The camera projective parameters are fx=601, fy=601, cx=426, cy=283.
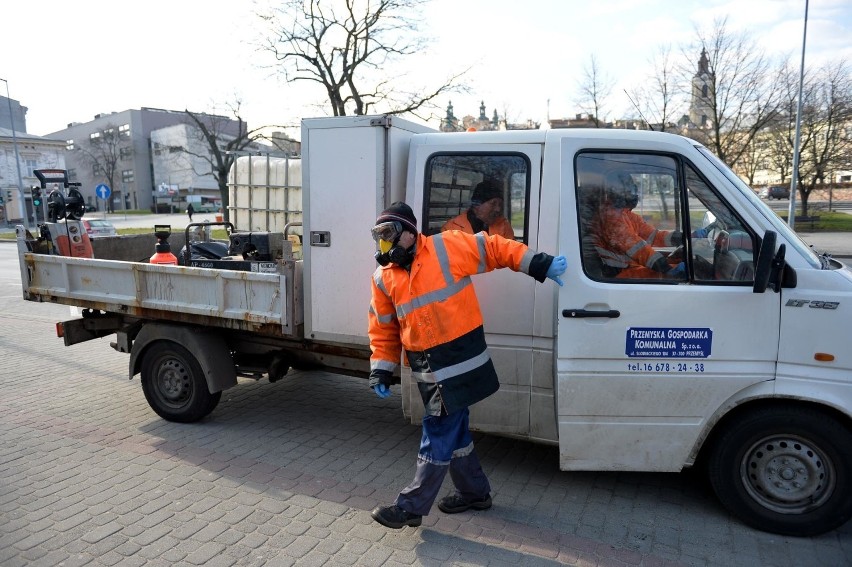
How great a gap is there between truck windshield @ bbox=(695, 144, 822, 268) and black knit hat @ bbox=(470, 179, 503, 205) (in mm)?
1177

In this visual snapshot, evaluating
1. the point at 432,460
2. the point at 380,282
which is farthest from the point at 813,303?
the point at 380,282

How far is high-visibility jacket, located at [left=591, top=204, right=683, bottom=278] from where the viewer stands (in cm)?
343

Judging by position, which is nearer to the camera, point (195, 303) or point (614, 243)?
point (614, 243)

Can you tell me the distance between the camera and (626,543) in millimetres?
3299

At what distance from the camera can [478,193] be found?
382 centimetres

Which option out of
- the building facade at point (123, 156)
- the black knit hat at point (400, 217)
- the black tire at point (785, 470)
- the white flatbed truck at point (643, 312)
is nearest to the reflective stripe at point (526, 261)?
the white flatbed truck at point (643, 312)

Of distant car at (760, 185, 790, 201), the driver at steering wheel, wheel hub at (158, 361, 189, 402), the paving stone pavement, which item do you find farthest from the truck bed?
distant car at (760, 185, 790, 201)

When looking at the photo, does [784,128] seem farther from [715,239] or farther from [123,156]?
[123,156]

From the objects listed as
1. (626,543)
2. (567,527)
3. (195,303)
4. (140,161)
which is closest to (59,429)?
(195,303)

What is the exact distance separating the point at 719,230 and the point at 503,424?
172 cm

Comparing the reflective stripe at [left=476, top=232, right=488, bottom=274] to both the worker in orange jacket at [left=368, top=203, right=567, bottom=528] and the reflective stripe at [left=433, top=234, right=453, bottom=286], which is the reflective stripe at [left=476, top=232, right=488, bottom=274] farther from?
the reflective stripe at [left=433, top=234, right=453, bottom=286]

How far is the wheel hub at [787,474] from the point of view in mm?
3246

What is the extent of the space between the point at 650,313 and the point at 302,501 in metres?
2.42

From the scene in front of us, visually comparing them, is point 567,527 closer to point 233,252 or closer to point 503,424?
point 503,424
